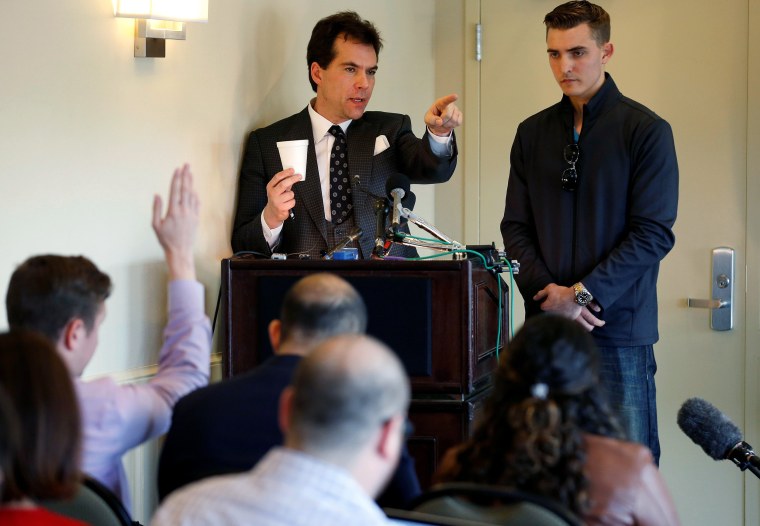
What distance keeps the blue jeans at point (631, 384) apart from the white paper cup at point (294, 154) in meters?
1.16

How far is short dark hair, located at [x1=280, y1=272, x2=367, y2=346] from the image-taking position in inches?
79.7

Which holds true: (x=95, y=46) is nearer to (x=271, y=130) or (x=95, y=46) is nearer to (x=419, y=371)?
(x=271, y=130)

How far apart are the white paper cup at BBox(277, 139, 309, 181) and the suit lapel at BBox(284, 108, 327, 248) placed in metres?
0.29

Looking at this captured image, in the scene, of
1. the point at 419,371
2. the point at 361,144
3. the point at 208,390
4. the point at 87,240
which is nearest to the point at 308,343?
the point at 208,390

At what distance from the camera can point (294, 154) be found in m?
3.39

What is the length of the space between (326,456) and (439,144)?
7.61 ft

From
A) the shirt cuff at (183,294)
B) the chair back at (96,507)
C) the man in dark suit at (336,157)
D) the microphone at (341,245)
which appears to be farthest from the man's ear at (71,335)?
the man in dark suit at (336,157)

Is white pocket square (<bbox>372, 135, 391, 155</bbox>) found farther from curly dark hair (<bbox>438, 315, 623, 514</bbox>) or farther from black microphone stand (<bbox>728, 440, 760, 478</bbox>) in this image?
curly dark hair (<bbox>438, 315, 623, 514</bbox>)

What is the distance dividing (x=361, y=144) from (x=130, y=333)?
1070mm

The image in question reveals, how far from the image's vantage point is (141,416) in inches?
Result: 80.0

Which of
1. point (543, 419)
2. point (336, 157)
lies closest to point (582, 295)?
point (336, 157)

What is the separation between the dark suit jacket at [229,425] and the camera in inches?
75.4

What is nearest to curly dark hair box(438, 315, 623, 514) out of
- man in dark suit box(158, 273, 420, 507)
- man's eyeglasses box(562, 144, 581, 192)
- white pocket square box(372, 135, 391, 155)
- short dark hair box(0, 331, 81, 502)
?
man in dark suit box(158, 273, 420, 507)

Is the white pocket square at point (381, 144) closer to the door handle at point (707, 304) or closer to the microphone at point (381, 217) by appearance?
the microphone at point (381, 217)
